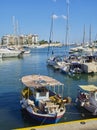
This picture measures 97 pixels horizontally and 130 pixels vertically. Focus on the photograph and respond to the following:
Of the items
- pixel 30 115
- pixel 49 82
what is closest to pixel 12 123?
pixel 30 115

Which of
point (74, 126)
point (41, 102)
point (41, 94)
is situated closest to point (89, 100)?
point (41, 94)

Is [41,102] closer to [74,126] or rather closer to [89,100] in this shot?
[89,100]

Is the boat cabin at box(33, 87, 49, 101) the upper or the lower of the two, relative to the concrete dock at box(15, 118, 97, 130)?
upper

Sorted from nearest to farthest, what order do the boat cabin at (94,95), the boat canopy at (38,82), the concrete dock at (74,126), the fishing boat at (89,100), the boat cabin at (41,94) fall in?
1. the concrete dock at (74,126)
2. the fishing boat at (89,100)
3. the boat cabin at (41,94)
4. the boat cabin at (94,95)
5. the boat canopy at (38,82)

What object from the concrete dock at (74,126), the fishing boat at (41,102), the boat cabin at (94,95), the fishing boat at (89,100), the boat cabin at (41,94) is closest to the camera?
the concrete dock at (74,126)

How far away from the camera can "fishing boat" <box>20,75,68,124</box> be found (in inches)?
946

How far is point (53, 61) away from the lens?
70.6 m

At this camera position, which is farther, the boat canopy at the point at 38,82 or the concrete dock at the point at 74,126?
the boat canopy at the point at 38,82

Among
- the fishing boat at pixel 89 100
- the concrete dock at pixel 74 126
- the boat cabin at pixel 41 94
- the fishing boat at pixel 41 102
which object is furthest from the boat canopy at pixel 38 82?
the concrete dock at pixel 74 126

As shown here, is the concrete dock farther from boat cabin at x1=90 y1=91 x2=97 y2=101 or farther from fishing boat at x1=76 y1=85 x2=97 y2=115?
boat cabin at x1=90 y1=91 x2=97 y2=101

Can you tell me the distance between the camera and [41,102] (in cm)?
2634

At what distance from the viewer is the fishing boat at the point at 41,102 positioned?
2403cm

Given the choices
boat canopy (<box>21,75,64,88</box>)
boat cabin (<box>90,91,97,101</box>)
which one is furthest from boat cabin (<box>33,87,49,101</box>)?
boat cabin (<box>90,91,97,101</box>)

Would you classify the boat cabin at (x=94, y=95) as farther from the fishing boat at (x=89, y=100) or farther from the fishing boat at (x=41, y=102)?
the fishing boat at (x=41, y=102)
